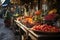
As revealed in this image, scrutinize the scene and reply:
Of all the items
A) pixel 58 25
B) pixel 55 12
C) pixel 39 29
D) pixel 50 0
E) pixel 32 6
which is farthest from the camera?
pixel 32 6

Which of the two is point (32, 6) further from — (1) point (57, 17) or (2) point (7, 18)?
(2) point (7, 18)

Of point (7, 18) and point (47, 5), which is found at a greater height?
point (47, 5)

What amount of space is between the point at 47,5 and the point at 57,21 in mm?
1769

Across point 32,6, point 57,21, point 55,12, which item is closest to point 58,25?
point 57,21

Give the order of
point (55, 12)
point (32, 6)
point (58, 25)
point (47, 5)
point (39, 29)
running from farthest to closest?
point (32, 6) < point (47, 5) < point (55, 12) < point (58, 25) < point (39, 29)

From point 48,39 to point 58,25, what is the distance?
1183 millimetres

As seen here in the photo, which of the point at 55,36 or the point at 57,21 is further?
the point at 57,21

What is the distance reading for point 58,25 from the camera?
257 inches

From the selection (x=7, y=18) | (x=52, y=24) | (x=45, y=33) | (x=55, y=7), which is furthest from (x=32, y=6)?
(x=7, y=18)

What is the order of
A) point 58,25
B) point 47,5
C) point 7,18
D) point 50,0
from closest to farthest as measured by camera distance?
point 58,25
point 50,0
point 47,5
point 7,18

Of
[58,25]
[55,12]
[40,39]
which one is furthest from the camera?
[55,12]

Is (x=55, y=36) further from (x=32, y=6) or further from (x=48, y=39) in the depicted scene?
(x=32, y=6)

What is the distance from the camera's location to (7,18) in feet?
63.3

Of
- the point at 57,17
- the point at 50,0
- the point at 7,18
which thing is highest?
the point at 50,0
